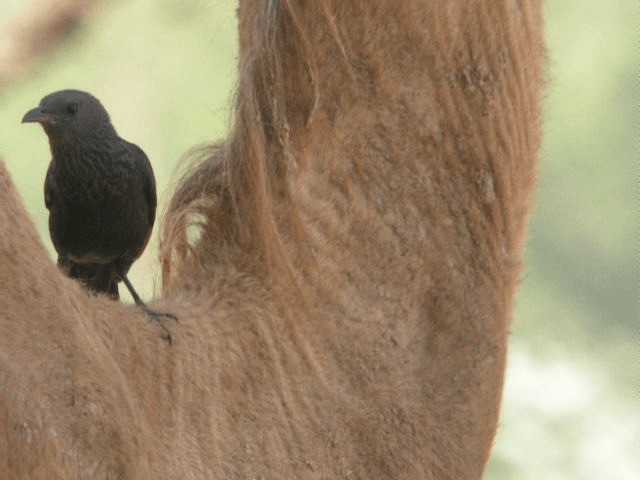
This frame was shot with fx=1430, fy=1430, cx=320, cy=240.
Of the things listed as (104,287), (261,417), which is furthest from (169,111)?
(261,417)

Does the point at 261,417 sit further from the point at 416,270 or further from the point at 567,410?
the point at 567,410

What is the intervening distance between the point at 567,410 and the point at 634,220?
0.76m

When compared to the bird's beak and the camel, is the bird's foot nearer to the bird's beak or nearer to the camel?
the camel

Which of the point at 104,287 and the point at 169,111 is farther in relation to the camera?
the point at 169,111

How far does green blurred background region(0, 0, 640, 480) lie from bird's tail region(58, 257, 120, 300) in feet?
3.61

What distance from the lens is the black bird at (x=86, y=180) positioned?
191 centimetres

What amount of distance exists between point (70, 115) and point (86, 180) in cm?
9

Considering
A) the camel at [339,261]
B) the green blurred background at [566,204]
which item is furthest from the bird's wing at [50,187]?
the green blurred background at [566,204]

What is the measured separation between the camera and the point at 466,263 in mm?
1891

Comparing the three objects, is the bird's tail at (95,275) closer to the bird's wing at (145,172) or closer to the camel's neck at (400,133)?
the bird's wing at (145,172)

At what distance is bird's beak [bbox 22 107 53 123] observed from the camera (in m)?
1.86

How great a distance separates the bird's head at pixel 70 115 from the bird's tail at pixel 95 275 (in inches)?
7.4

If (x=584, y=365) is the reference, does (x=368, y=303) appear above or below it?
below

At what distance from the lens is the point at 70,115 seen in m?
1.92
